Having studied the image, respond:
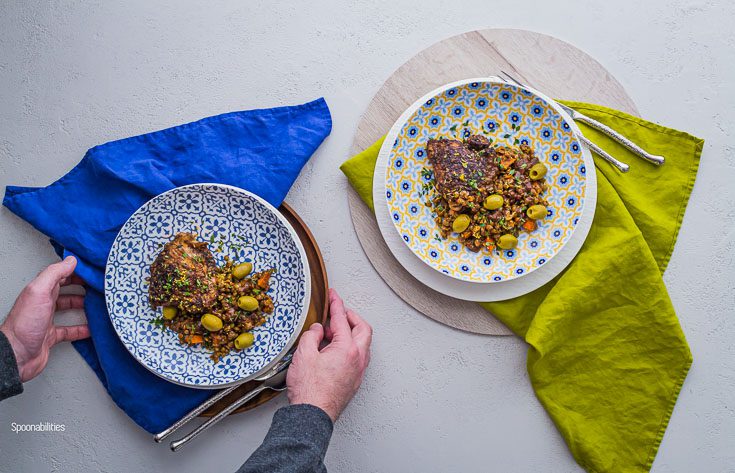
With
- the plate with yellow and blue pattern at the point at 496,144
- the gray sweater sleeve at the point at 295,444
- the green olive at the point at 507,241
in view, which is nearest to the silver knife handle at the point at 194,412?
the gray sweater sleeve at the point at 295,444

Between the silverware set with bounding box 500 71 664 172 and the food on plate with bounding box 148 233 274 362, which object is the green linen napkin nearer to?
the silverware set with bounding box 500 71 664 172

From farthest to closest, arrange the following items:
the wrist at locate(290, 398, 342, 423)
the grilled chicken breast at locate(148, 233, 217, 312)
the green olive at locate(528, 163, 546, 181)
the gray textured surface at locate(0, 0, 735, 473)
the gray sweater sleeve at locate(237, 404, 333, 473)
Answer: the gray textured surface at locate(0, 0, 735, 473) < the green olive at locate(528, 163, 546, 181) < the grilled chicken breast at locate(148, 233, 217, 312) < the wrist at locate(290, 398, 342, 423) < the gray sweater sleeve at locate(237, 404, 333, 473)

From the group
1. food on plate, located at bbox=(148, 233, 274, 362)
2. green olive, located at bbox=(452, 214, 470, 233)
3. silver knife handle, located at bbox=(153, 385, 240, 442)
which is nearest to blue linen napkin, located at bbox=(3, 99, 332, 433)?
silver knife handle, located at bbox=(153, 385, 240, 442)

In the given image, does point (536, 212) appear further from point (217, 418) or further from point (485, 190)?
point (217, 418)

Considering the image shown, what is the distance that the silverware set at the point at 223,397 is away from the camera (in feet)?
7.47

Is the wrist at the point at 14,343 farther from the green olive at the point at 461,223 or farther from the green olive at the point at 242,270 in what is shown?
the green olive at the point at 461,223

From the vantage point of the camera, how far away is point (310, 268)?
7.81 feet

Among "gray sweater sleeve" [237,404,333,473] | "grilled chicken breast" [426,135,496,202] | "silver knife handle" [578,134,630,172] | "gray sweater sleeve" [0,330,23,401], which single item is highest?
"silver knife handle" [578,134,630,172]

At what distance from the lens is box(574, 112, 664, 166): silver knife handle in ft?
7.54

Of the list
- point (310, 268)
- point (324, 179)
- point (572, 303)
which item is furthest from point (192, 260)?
point (572, 303)

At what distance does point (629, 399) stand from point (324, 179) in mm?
1553

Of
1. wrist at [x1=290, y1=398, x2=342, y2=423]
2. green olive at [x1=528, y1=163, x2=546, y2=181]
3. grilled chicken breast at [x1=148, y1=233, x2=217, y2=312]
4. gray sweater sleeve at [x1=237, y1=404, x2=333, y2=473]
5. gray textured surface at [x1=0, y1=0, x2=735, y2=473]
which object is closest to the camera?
gray sweater sleeve at [x1=237, y1=404, x2=333, y2=473]

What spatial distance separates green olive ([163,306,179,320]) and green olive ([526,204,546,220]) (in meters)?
1.44

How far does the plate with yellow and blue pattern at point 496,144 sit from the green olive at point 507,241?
3 cm
